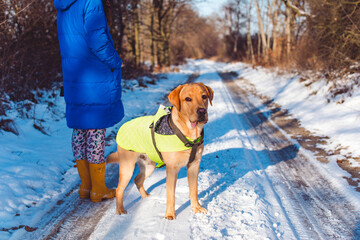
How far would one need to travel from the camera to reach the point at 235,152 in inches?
185

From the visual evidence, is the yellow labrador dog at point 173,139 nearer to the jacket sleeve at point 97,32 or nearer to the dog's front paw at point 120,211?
the dog's front paw at point 120,211

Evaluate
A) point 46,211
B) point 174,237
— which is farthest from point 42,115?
point 174,237

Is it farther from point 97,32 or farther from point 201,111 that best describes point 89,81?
point 201,111

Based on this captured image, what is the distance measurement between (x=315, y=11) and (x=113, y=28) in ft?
30.8

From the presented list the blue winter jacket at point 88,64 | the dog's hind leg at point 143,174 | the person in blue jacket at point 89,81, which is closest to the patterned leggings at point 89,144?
→ the person in blue jacket at point 89,81

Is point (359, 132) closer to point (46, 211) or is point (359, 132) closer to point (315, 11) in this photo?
point (46, 211)

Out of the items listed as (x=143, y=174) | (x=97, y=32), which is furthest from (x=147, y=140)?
(x=97, y=32)

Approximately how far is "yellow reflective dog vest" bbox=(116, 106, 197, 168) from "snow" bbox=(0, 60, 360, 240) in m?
0.76

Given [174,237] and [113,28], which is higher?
[113,28]

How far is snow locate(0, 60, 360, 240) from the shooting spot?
8.45 ft

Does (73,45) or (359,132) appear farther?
(359,132)

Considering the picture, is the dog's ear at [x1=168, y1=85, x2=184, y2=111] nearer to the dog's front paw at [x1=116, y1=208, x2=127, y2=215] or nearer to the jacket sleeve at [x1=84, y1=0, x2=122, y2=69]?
the jacket sleeve at [x1=84, y1=0, x2=122, y2=69]

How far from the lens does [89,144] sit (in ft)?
10.4

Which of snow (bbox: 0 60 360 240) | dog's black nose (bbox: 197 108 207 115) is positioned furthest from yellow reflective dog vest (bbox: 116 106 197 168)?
snow (bbox: 0 60 360 240)
